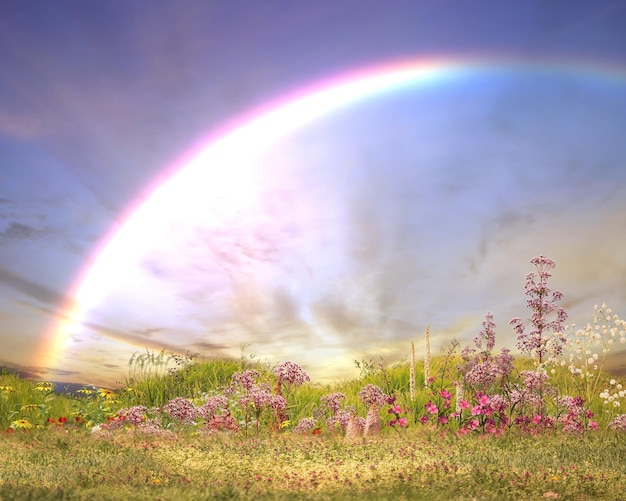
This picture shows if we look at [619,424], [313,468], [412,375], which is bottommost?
[313,468]

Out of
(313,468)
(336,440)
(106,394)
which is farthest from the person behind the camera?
(106,394)

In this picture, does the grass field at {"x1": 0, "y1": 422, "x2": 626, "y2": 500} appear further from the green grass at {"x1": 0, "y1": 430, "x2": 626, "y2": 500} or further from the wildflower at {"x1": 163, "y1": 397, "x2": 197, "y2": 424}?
the wildflower at {"x1": 163, "y1": 397, "x2": 197, "y2": 424}

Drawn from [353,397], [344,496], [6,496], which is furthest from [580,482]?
[353,397]

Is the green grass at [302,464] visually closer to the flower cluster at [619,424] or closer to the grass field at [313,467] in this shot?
the grass field at [313,467]

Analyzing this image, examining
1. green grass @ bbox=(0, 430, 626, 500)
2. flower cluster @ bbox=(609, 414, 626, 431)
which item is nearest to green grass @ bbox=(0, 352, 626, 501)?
green grass @ bbox=(0, 430, 626, 500)

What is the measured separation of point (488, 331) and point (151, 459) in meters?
7.31

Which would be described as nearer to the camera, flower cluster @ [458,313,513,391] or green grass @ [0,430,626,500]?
green grass @ [0,430,626,500]

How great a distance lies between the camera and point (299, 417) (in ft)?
47.9

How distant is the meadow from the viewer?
290 inches

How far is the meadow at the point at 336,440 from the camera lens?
736 cm

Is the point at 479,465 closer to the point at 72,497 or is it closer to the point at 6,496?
the point at 72,497

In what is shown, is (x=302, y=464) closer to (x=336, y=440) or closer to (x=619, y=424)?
(x=336, y=440)

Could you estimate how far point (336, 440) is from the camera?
37.3 feet

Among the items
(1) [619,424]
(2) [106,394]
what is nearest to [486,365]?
(1) [619,424]
